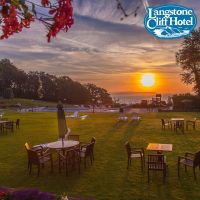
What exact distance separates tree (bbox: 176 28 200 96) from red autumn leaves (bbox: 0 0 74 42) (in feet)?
135

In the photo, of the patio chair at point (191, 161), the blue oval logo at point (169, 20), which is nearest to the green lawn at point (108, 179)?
the patio chair at point (191, 161)

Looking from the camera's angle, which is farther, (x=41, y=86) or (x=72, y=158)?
(x=41, y=86)

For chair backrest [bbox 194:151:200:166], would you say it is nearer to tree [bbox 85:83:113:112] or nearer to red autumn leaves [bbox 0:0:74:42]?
red autumn leaves [bbox 0:0:74:42]

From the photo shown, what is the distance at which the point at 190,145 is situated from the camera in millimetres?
13391

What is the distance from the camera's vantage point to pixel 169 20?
12641 millimetres

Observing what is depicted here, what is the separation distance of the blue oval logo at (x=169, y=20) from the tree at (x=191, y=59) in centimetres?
2757

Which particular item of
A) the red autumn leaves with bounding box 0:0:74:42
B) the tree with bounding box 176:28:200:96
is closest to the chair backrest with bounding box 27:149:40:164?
the red autumn leaves with bounding box 0:0:74:42

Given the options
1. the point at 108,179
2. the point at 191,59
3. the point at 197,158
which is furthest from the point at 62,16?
the point at 191,59

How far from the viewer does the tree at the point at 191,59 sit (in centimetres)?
4016

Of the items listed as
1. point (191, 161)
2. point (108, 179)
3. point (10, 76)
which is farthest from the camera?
point (10, 76)

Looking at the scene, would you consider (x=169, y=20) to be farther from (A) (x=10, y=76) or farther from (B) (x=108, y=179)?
(A) (x=10, y=76)

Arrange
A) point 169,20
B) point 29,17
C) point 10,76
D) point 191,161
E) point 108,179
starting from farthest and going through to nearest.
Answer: point 10,76 < point 169,20 < point 191,161 < point 108,179 < point 29,17

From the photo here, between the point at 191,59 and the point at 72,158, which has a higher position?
the point at 191,59

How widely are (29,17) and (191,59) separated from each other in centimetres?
4179
